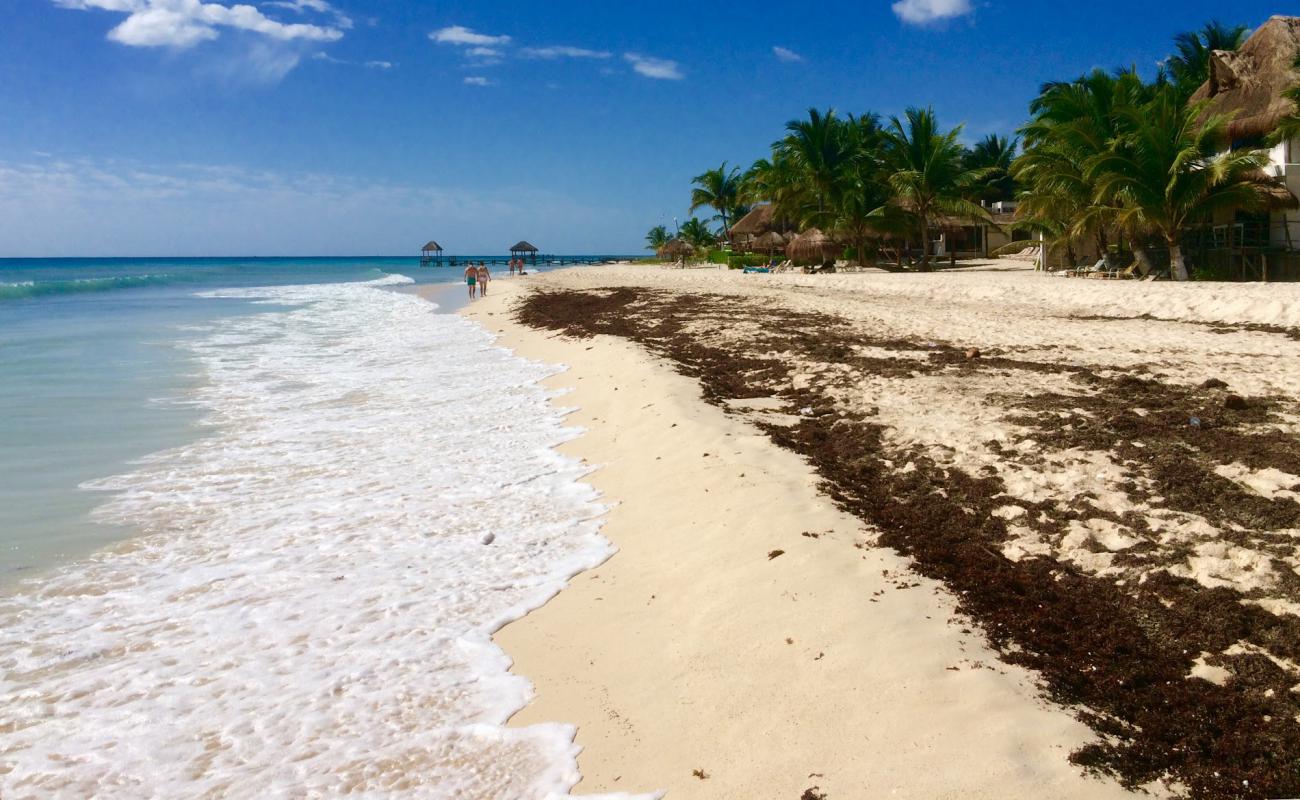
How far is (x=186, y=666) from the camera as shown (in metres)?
3.84

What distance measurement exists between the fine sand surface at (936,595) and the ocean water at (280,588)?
1.26 feet

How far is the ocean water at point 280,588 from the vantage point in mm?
3164

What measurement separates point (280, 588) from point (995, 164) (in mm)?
47510

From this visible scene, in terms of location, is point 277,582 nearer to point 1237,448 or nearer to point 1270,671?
point 1270,671

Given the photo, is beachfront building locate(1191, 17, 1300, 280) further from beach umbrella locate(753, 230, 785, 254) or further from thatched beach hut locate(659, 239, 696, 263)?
thatched beach hut locate(659, 239, 696, 263)

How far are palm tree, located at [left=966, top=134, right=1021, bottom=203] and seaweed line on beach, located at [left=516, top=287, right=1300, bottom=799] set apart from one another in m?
37.4

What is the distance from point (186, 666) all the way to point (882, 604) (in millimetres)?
3327

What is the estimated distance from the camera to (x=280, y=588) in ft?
15.4

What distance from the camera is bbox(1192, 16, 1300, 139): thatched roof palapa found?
69.5ft

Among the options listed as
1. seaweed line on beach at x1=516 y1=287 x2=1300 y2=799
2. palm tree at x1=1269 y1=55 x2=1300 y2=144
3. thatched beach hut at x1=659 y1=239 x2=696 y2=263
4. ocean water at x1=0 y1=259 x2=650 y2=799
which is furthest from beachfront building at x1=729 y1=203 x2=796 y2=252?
seaweed line on beach at x1=516 y1=287 x2=1300 y2=799

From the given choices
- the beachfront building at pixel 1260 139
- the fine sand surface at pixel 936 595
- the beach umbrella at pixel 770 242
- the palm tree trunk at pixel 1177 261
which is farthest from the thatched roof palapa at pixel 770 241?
the fine sand surface at pixel 936 595

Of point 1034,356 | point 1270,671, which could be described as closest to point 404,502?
point 1270,671

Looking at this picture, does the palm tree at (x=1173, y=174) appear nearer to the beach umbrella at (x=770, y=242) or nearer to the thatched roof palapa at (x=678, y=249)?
the beach umbrella at (x=770, y=242)

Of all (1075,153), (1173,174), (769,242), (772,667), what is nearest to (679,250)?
(769,242)
